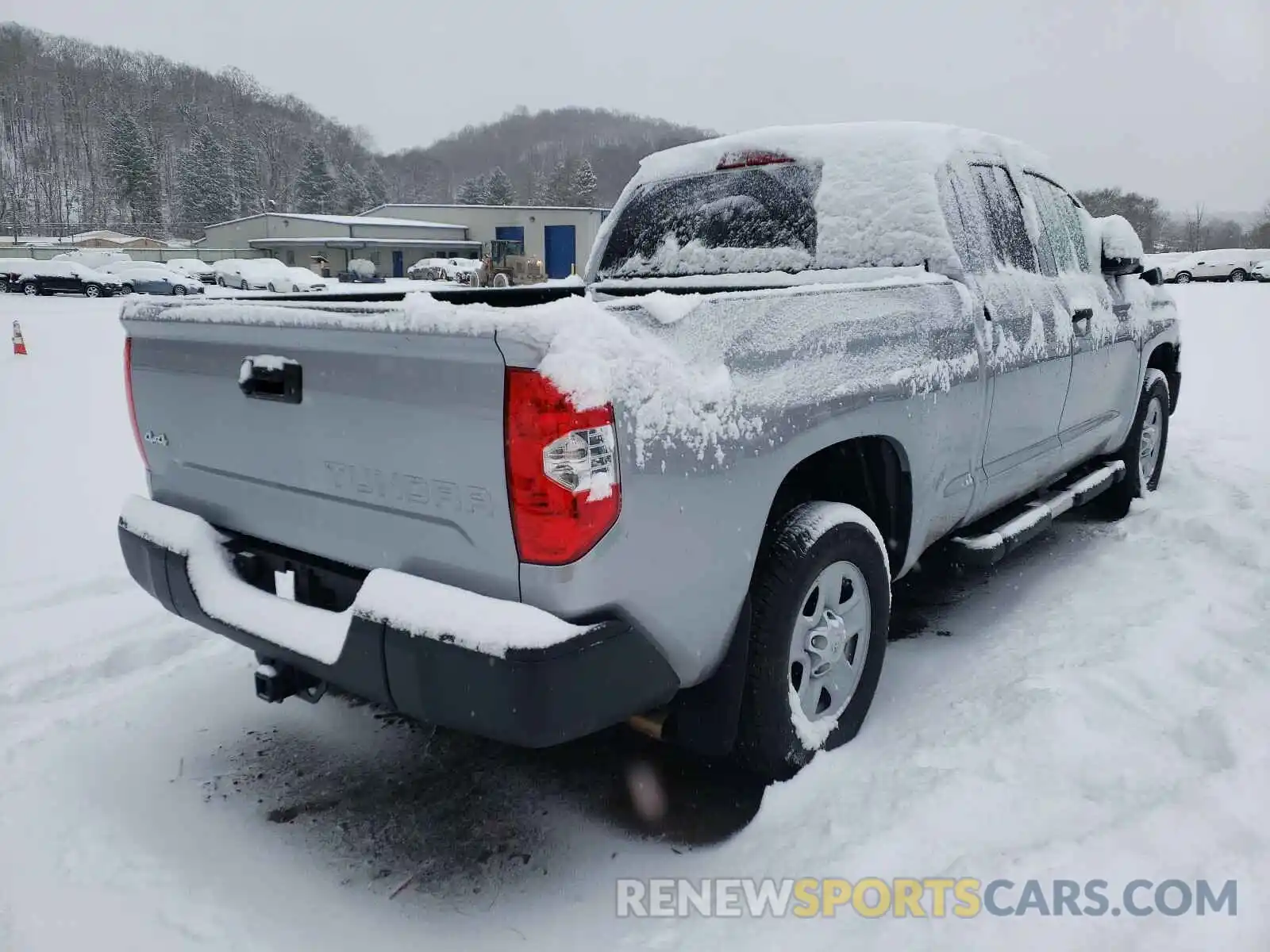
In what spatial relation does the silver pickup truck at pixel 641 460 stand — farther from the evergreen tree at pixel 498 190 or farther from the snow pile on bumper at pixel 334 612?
the evergreen tree at pixel 498 190

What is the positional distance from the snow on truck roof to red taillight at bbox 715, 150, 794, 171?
11 mm

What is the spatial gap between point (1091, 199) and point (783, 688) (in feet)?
259

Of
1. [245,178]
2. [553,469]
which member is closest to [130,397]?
[553,469]

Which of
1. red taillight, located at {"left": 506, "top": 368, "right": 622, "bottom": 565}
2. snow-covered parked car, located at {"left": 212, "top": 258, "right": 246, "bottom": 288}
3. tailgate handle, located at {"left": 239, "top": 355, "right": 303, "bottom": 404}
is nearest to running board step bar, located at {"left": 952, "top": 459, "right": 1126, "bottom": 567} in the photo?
red taillight, located at {"left": 506, "top": 368, "right": 622, "bottom": 565}

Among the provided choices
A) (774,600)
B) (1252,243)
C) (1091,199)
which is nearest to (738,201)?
(774,600)

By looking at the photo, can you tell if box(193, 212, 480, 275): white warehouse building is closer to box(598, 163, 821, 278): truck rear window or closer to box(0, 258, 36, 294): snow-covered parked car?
box(0, 258, 36, 294): snow-covered parked car

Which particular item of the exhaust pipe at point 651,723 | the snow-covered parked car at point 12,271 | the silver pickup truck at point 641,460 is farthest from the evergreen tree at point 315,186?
the exhaust pipe at point 651,723

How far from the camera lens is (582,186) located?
93438 mm

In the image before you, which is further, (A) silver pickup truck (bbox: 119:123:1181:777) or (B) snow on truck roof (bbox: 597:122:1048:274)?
(B) snow on truck roof (bbox: 597:122:1048:274)

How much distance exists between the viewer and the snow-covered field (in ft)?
7.37

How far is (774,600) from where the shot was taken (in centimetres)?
249

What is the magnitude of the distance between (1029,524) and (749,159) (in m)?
1.97

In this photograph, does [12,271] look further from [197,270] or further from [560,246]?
[560,246]

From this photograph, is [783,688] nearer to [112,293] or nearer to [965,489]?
[965,489]
